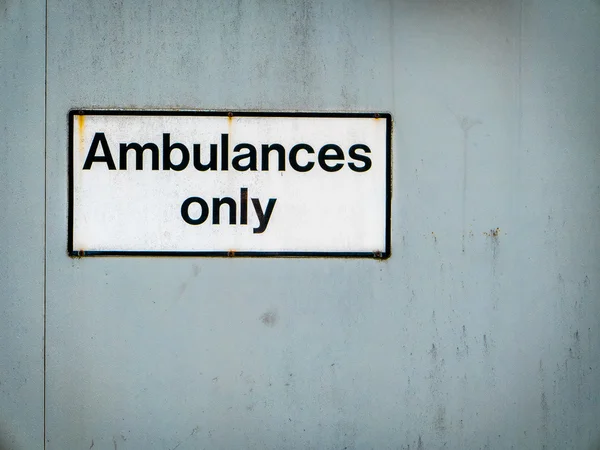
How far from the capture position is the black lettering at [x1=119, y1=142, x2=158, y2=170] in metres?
1.62

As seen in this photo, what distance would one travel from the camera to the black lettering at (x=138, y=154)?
5.30ft

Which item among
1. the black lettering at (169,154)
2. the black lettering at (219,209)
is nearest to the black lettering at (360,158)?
the black lettering at (219,209)

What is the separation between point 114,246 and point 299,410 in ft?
2.16

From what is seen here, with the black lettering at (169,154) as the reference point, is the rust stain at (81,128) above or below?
above

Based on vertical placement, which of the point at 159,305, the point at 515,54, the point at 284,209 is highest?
the point at 515,54

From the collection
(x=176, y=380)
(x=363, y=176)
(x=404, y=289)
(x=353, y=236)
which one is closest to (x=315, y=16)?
(x=363, y=176)

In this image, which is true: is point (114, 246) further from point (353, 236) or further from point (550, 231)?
point (550, 231)

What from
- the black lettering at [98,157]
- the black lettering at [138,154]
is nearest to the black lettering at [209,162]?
the black lettering at [138,154]

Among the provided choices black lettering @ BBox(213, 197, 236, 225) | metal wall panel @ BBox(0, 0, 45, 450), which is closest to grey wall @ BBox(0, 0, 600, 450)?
metal wall panel @ BBox(0, 0, 45, 450)

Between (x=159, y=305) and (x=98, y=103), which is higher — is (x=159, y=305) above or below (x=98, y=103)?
below

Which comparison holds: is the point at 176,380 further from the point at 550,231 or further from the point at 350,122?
the point at 550,231

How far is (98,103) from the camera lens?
1617mm

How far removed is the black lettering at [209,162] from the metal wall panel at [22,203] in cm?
41

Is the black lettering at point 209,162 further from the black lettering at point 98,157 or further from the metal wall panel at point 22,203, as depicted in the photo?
the metal wall panel at point 22,203
